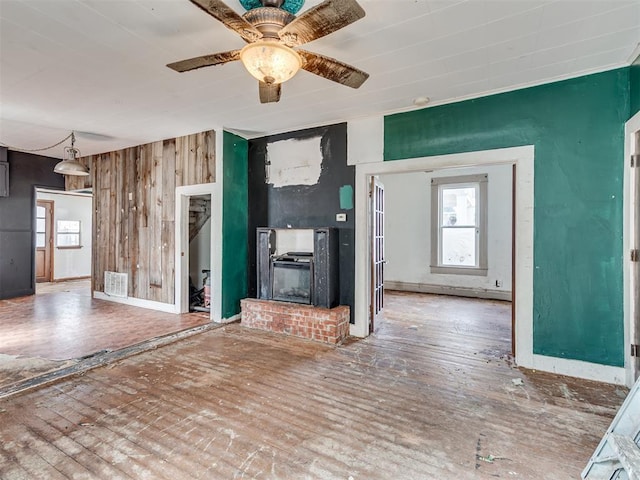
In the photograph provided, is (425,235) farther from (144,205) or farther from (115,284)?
(115,284)

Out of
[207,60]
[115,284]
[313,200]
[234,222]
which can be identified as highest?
[207,60]

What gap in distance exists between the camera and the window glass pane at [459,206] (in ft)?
21.4

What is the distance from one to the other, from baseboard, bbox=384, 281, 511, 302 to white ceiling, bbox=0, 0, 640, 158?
13.9 ft

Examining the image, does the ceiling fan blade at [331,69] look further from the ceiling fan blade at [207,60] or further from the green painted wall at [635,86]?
the green painted wall at [635,86]

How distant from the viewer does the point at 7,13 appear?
2.10 meters

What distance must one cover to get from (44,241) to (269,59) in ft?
29.5

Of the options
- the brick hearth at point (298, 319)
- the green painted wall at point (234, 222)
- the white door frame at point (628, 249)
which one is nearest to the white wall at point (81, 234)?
the green painted wall at point (234, 222)

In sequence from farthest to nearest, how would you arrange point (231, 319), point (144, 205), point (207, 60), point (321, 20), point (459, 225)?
point (459, 225)
point (144, 205)
point (231, 319)
point (207, 60)
point (321, 20)

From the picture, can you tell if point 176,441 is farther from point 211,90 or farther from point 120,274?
point 120,274

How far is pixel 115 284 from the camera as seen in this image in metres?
5.73

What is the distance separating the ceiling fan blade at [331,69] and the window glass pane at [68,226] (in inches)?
350

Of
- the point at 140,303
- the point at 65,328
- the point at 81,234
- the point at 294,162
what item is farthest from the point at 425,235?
the point at 81,234

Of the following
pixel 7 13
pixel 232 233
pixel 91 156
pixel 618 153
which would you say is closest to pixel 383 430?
pixel 618 153

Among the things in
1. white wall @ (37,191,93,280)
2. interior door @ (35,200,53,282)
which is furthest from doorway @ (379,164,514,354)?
interior door @ (35,200,53,282)
